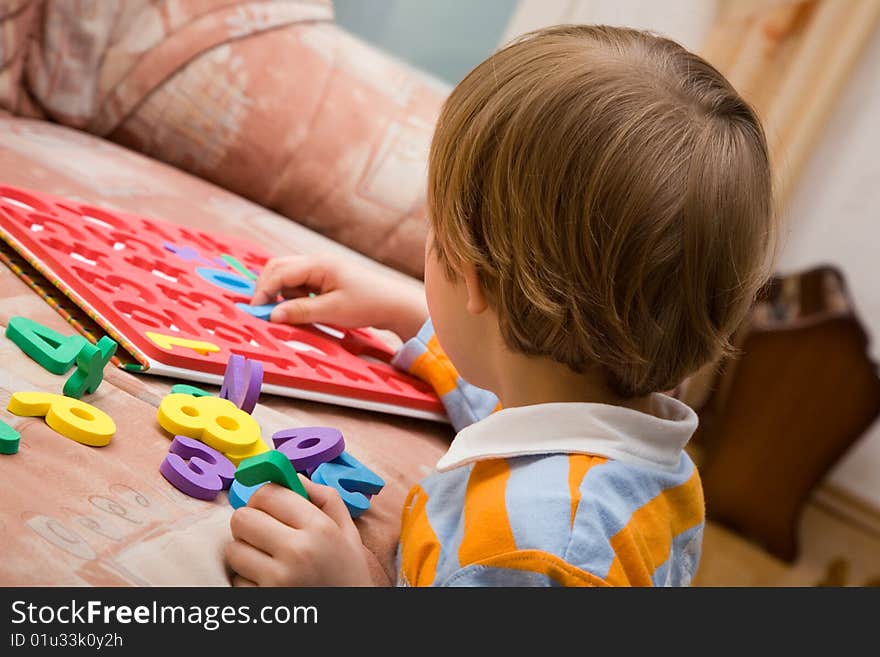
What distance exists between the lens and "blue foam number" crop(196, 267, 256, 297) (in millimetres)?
908

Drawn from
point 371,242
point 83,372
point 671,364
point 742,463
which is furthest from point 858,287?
point 83,372

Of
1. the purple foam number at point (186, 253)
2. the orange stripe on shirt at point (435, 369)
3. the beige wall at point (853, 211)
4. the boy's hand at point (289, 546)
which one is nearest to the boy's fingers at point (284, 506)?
the boy's hand at point (289, 546)

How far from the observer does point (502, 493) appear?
0.61 m

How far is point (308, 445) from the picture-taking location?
679 mm

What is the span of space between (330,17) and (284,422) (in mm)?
866

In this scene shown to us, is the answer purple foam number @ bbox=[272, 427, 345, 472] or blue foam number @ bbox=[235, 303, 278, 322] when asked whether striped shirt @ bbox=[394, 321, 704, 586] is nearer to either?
purple foam number @ bbox=[272, 427, 345, 472]

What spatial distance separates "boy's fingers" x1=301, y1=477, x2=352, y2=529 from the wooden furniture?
1.59 m

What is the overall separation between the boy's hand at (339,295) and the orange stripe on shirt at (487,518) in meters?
0.30

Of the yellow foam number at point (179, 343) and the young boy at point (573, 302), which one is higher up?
the young boy at point (573, 302)

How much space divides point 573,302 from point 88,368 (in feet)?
1.10

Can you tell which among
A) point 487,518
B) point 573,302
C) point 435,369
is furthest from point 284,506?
point 435,369

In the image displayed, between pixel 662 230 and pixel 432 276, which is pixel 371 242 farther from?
pixel 662 230

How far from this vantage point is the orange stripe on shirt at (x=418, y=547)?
0.62 meters

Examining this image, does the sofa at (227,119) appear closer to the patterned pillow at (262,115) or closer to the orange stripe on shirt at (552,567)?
the patterned pillow at (262,115)
